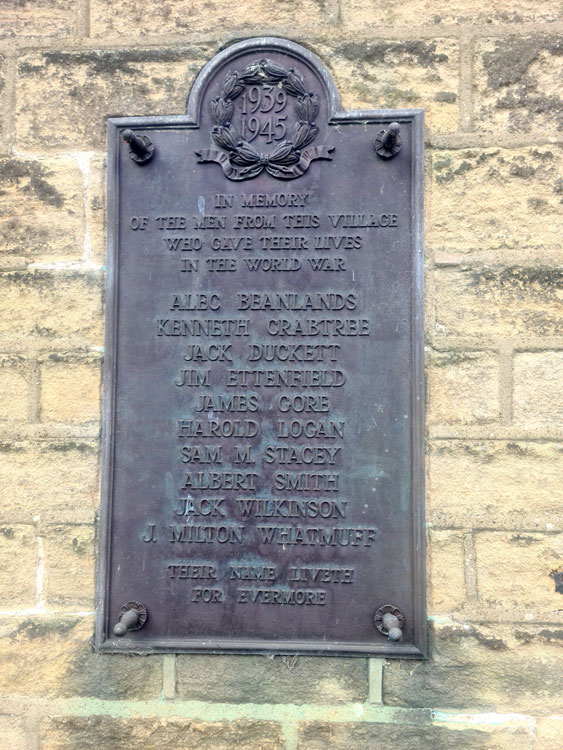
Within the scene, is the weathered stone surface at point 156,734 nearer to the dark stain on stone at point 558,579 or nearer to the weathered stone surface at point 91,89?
the dark stain on stone at point 558,579

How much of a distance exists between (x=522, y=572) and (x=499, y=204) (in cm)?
131

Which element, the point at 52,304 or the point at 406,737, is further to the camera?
the point at 52,304

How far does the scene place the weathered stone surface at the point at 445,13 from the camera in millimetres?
2586

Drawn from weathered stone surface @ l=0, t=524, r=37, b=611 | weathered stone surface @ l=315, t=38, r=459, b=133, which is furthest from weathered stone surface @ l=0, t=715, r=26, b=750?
weathered stone surface @ l=315, t=38, r=459, b=133

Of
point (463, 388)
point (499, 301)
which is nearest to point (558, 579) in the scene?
point (463, 388)

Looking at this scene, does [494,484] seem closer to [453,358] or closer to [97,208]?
[453,358]

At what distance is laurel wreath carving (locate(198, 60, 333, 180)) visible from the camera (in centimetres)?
257

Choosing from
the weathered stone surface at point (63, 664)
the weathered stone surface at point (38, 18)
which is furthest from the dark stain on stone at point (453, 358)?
the weathered stone surface at point (38, 18)

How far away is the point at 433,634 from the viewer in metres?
2.42

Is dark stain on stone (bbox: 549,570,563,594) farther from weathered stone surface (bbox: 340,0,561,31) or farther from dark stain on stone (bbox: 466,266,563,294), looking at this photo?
weathered stone surface (bbox: 340,0,561,31)

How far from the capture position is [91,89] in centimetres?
268

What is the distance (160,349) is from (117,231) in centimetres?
47

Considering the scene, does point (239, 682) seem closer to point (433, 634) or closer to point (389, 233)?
point (433, 634)

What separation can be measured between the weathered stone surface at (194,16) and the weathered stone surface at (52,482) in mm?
1603
